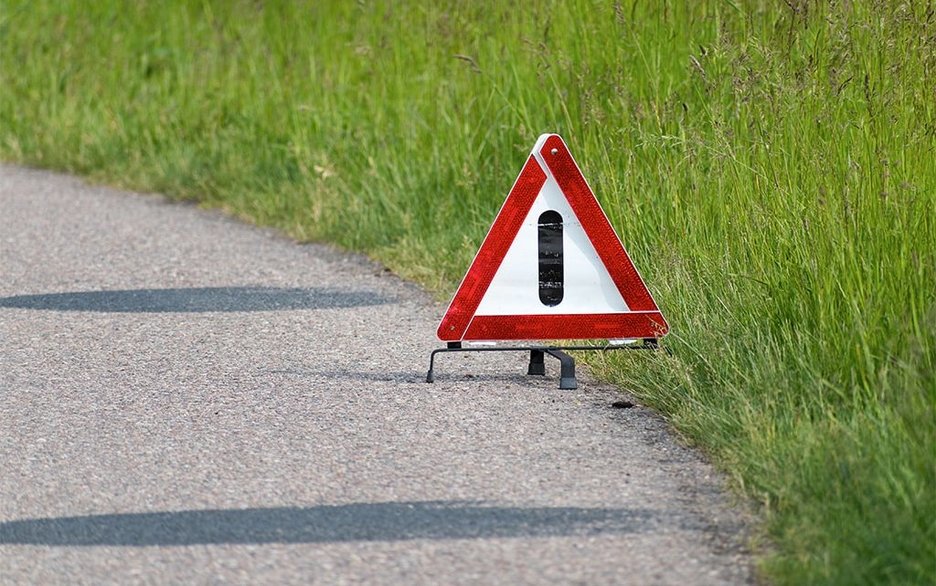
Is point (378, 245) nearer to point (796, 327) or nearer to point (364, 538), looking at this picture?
point (796, 327)

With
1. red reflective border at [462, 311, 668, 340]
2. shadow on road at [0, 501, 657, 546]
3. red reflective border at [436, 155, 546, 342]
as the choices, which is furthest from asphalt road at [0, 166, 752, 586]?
red reflective border at [436, 155, 546, 342]

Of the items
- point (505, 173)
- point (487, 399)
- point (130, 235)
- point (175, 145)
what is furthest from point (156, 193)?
point (487, 399)

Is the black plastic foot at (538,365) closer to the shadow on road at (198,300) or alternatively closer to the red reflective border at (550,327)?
the red reflective border at (550,327)

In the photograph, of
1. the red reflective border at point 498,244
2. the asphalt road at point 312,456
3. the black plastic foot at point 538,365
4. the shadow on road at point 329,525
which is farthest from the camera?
the black plastic foot at point 538,365

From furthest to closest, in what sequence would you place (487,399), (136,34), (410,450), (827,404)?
(136,34), (487,399), (410,450), (827,404)

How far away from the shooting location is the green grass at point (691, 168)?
4551 millimetres

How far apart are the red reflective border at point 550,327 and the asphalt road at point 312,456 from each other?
0.20m

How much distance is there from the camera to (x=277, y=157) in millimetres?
10516

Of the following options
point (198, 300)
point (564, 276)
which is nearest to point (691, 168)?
point (564, 276)

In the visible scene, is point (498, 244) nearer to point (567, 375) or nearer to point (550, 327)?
point (550, 327)

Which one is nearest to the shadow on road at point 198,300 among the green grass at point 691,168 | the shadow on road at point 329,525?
the green grass at point 691,168

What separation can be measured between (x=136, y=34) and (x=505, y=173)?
18.7 ft

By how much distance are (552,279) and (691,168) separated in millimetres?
918

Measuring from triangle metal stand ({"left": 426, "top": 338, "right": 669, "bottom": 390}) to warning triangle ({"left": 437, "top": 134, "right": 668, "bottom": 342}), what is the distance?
6cm
